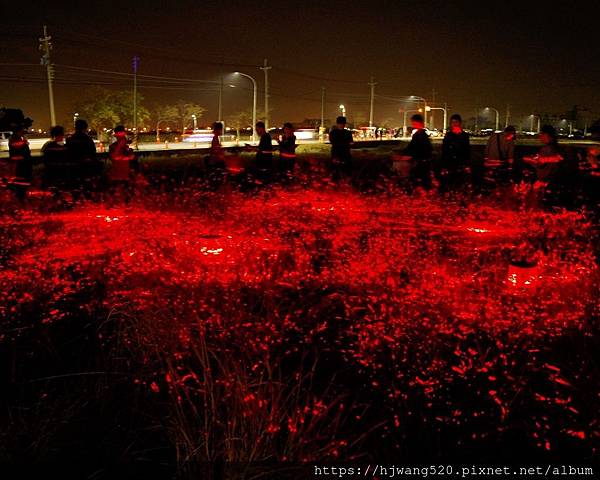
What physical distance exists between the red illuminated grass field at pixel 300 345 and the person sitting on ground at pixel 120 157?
267 centimetres

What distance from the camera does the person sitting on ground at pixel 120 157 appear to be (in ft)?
35.3

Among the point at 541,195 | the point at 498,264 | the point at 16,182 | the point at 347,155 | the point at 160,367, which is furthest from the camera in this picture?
the point at 347,155

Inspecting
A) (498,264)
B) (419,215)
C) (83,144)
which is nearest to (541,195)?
(419,215)

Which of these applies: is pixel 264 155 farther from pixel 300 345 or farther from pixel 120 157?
pixel 300 345

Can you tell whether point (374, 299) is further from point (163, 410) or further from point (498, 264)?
point (163, 410)

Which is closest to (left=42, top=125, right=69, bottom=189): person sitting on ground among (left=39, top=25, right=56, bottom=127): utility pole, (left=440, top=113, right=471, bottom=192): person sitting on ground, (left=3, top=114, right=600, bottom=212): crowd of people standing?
(left=3, top=114, right=600, bottom=212): crowd of people standing

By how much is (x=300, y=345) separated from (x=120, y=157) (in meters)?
6.69

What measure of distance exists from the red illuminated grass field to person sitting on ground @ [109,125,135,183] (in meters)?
2.67

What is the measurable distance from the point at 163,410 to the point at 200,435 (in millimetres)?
541

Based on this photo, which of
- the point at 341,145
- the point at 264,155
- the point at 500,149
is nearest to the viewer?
the point at 500,149

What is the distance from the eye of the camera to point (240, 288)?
239 inches

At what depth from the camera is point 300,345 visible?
5289mm

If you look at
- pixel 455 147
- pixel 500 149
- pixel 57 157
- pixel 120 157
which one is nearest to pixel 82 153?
pixel 57 157

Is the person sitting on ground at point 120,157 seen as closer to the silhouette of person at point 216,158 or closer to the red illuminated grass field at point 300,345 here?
the silhouette of person at point 216,158
